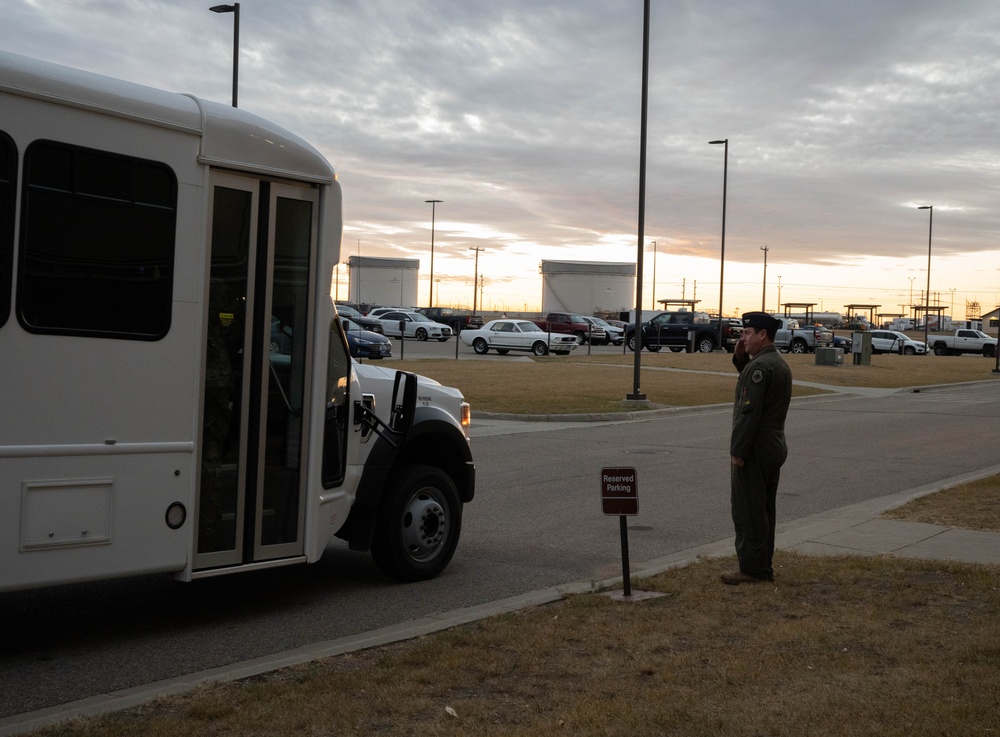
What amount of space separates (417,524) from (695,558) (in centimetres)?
235

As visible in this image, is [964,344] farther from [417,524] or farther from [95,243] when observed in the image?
[95,243]

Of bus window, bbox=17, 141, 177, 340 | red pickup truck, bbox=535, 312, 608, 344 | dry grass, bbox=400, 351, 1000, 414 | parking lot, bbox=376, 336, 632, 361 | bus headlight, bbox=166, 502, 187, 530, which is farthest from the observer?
red pickup truck, bbox=535, 312, 608, 344

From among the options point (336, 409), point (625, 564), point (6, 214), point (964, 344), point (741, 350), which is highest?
point (964, 344)

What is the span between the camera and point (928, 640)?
5.77 m

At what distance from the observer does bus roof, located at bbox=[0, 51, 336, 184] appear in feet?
17.5

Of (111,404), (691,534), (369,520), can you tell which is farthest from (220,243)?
(691,534)

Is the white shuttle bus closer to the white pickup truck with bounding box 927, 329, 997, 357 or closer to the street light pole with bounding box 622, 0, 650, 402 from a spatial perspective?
the street light pole with bounding box 622, 0, 650, 402

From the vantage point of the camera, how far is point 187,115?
19.7 feet

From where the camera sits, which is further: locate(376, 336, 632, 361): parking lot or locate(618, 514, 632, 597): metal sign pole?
locate(376, 336, 632, 361): parking lot

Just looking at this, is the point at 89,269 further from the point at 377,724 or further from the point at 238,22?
the point at 238,22

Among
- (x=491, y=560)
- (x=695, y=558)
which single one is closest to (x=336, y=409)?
(x=491, y=560)

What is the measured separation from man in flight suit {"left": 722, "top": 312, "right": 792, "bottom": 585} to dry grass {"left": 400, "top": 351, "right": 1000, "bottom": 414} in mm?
13885

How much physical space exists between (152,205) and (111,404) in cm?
109

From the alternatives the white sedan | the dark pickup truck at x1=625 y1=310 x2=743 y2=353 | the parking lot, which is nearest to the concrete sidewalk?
the parking lot
